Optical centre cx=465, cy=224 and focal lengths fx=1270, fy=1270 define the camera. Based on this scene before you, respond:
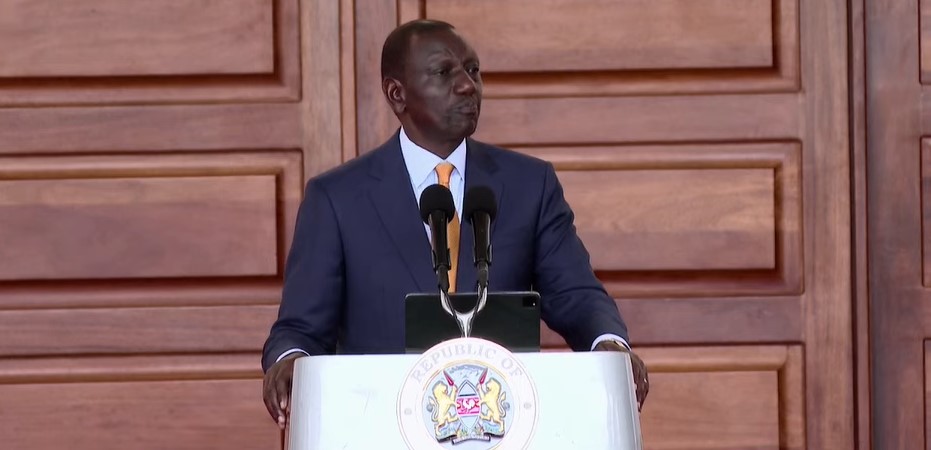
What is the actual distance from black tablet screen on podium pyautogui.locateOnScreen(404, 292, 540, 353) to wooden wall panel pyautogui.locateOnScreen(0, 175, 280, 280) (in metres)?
1.45

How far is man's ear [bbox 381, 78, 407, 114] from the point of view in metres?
2.10

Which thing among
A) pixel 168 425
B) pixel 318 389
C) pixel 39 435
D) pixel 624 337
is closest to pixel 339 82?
pixel 168 425

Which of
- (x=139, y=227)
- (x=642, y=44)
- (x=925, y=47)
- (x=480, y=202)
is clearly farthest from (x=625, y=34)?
(x=480, y=202)

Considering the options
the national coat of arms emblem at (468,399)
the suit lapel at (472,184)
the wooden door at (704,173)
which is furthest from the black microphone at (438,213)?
the wooden door at (704,173)

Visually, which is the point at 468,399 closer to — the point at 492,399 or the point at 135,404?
the point at 492,399

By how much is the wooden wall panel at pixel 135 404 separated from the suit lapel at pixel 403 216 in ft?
3.34

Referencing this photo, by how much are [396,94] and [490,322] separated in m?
0.66

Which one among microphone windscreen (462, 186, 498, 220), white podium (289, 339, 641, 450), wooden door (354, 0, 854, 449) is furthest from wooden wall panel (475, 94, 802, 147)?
white podium (289, 339, 641, 450)

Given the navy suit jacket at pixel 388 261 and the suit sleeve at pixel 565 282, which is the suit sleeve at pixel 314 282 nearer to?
the navy suit jacket at pixel 388 261

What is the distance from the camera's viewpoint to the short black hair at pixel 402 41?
6.79 ft

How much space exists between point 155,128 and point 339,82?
44cm

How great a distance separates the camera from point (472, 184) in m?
2.05

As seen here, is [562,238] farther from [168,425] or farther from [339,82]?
[168,425]

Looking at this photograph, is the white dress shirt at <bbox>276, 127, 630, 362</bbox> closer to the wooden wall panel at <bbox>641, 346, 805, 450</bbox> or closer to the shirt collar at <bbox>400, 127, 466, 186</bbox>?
the shirt collar at <bbox>400, 127, 466, 186</bbox>
